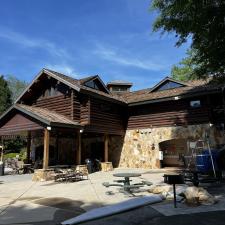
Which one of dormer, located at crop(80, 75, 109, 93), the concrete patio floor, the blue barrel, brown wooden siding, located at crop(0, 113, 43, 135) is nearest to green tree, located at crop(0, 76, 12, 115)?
brown wooden siding, located at crop(0, 113, 43, 135)

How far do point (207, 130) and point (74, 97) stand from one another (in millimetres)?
9621

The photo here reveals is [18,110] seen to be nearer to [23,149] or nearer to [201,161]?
[201,161]

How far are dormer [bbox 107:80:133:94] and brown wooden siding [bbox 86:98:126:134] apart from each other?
34.0 feet

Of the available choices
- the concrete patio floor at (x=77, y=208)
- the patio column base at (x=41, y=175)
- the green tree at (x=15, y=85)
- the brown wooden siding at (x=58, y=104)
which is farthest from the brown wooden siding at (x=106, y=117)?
the green tree at (x=15, y=85)

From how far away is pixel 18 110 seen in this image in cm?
1950

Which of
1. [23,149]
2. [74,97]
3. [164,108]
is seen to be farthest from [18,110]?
[23,149]

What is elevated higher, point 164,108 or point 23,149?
point 164,108

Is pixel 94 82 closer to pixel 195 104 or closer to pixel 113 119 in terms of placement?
pixel 113 119

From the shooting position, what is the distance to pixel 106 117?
22062mm

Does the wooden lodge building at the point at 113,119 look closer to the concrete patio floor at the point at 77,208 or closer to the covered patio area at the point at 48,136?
the covered patio area at the point at 48,136

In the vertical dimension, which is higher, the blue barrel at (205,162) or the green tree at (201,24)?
the green tree at (201,24)

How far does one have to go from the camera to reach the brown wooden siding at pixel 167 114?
830 inches

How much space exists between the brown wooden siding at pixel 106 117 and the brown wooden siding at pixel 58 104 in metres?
1.71

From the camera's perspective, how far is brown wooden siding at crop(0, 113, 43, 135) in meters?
18.5
